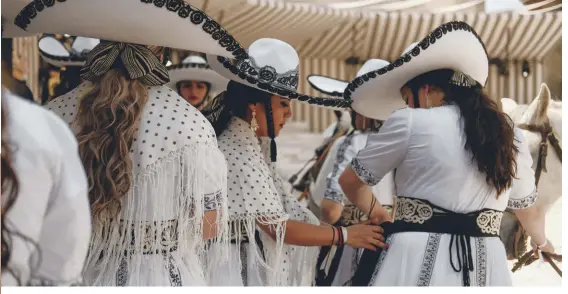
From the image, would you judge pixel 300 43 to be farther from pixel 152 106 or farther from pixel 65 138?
pixel 65 138

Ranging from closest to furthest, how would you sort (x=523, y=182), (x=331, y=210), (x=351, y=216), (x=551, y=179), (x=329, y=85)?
(x=523, y=182), (x=551, y=179), (x=331, y=210), (x=351, y=216), (x=329, y=85)

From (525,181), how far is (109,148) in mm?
1291

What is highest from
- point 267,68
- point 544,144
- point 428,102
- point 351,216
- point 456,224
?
point 267,68

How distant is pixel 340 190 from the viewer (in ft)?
13.6

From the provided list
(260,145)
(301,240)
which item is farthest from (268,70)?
(301,240)

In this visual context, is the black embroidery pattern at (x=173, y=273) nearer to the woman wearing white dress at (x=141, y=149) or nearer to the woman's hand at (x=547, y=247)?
the woman wearing white dress at (x=141, y=149)

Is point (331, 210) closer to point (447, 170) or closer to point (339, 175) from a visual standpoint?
point (339, 175)

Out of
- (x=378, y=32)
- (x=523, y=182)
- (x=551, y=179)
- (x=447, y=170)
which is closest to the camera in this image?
(x=447, y=170)

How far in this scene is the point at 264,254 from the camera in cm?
295

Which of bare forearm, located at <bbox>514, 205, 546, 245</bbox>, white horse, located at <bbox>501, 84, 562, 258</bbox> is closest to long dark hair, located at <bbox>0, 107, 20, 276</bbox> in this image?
bare forearm, located at <bbox>514, 205, 546, 245</bbox>

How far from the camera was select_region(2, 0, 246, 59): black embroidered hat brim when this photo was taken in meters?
2.45

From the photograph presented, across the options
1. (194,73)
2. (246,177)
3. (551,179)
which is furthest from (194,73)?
(246,177)

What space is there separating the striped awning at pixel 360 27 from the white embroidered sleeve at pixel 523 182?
575 millimetres

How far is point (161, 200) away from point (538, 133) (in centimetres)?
191
